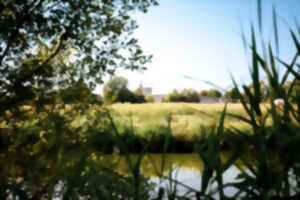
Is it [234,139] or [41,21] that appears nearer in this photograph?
[234,139]

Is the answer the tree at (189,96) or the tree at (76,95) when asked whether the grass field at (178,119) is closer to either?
the tree at (76,95)

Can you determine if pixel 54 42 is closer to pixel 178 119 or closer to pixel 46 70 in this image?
pixel 46 70

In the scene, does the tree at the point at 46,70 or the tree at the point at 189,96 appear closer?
the tree at the point at 46,70

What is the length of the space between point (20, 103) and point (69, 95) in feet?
0.98

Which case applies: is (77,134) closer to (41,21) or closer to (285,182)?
(41,21)

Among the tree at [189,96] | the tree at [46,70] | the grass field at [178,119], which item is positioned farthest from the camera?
the tree at [189,96]

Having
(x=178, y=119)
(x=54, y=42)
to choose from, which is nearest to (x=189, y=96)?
(x=178, y=119)

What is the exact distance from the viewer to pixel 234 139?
42 cm

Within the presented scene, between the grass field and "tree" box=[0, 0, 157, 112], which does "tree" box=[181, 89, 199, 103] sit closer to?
the grass field

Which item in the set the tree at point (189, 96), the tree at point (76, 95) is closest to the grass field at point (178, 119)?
the tree at point (76, 95)

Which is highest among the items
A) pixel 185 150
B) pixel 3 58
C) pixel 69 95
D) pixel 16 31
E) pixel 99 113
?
pixel 16 31

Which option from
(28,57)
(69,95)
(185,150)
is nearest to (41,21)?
(28,57)

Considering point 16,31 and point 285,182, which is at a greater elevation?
point 16,31

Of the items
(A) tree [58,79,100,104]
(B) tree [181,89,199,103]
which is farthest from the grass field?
(B) tree [181,89,199,103]
